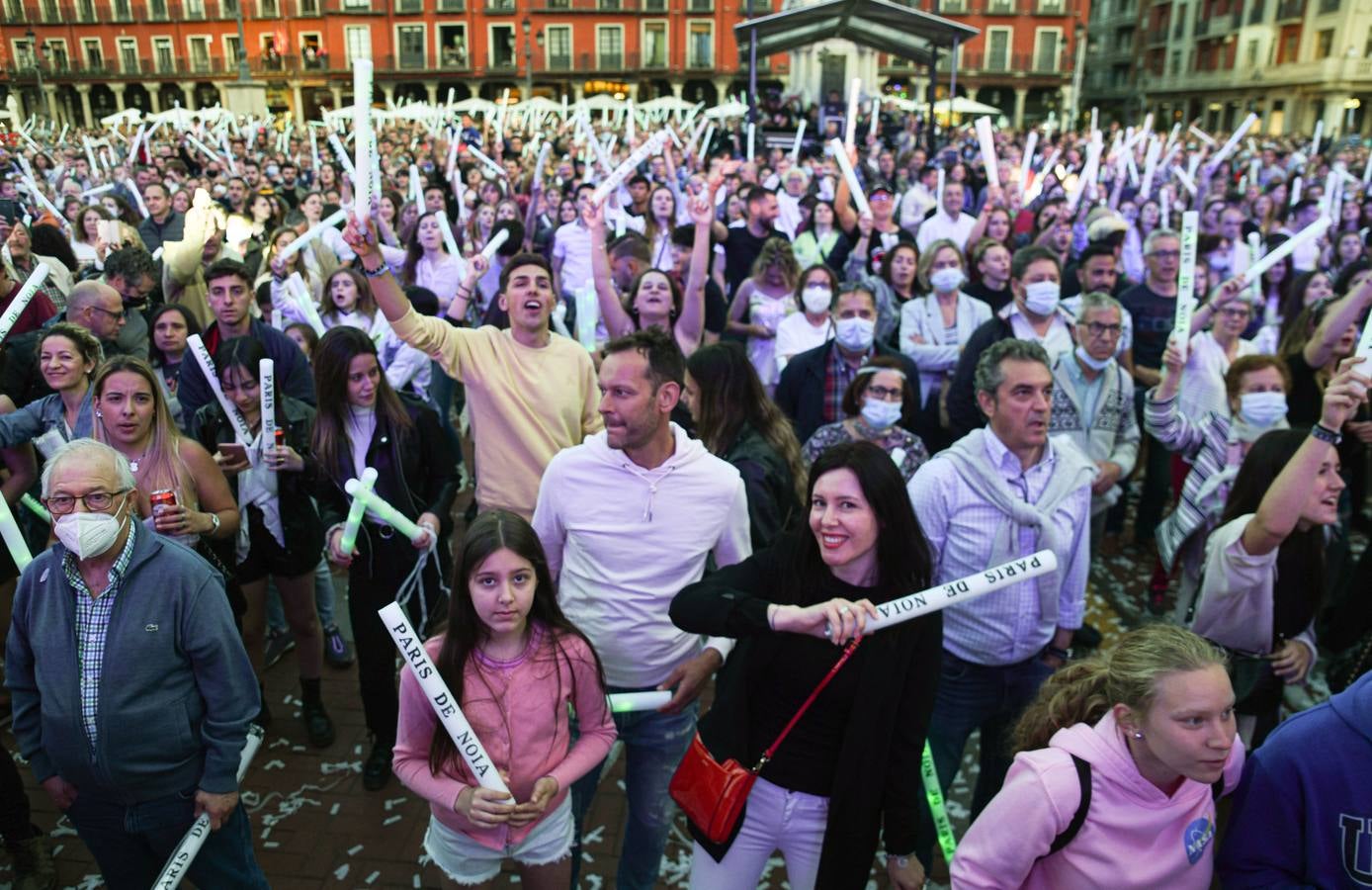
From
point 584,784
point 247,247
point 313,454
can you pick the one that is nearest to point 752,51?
point 247,247

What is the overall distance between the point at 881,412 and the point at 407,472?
2.13 m

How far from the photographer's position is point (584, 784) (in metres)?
3.01

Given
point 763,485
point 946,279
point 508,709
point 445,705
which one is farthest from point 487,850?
point 946,279

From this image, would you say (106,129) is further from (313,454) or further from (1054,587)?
(1054,587)

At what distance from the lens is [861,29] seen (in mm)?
20953

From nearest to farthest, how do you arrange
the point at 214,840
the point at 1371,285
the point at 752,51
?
the point at 214,840 → the point at 1371,285 → the point at 752,51

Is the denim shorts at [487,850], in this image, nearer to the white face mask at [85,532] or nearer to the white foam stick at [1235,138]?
the white face mask at [85,532]

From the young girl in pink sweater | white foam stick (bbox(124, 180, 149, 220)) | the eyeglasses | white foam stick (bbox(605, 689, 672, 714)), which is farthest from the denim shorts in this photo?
white foam stick (bbox(124, 180, 149, 220))

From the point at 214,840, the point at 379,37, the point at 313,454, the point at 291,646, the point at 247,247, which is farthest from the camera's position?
the point at 379,37

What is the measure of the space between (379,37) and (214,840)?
65.2m

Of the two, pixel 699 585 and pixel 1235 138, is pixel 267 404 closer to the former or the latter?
pixel 699 585

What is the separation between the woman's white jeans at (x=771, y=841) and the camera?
8.32ft

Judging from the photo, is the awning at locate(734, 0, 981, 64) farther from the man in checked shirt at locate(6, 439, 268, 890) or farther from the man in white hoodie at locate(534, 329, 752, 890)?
the man in checked shirt at locate(6, 439, 268, 890)

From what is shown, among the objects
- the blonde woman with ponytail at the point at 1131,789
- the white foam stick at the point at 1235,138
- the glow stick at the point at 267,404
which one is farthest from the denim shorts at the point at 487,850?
the white foam stick at the point at 1235,138
